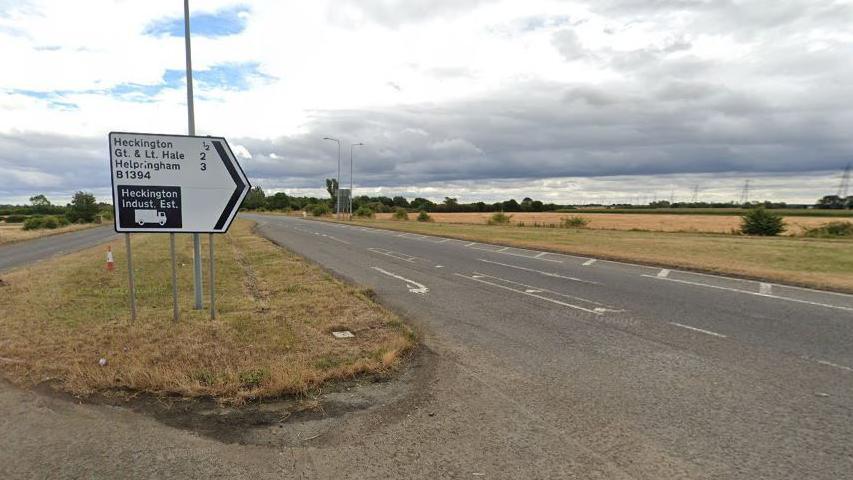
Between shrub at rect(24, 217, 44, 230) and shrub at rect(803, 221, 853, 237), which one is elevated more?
shrub at rect(803, 221, 853, 237)

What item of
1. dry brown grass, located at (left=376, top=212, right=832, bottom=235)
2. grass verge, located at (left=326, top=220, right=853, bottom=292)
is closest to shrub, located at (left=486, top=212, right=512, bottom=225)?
A: dry brown grass, located at (left=376, top=212, right=832, bottom=235)

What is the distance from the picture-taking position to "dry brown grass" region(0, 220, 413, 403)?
474cm

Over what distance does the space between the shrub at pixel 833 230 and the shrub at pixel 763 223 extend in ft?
5.07

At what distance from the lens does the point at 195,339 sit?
608cm

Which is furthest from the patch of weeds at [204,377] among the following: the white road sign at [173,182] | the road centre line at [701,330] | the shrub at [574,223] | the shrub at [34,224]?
the shrub at [34,224]

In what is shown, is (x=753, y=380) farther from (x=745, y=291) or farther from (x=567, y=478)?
(x=745, y=291)

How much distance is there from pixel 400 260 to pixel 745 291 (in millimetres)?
9388

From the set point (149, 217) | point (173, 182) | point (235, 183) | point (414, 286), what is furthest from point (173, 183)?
point (414, 286)

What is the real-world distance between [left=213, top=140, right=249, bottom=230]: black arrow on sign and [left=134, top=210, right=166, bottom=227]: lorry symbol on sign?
654 millimetres

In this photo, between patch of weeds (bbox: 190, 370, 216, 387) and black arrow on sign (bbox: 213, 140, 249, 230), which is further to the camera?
black arrow on sign (bbox: 213, 140, 249, 230)

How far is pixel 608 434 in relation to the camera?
12.5 ft

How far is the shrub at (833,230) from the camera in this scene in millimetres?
27016

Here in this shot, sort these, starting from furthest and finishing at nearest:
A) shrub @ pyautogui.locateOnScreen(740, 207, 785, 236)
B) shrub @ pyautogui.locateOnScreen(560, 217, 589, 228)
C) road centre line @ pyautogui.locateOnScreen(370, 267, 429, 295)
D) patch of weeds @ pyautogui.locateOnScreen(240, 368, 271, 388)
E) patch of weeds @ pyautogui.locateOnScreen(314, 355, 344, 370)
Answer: shrub @ pyautogui.locateOnScreen(560, 217, 589, 228) → shrub @ pyautogui.locateOnScreen(740, 207, 785, 236) → road centre line @ pyautogui.locateOnScreen(370, 267, 429, 295) → patch of weeds @ pyautogui.locateOnScreen(314, 355, 344, 370) → patch of weeds @ pyautogui.locateOnScreen(240, 368, 271, 388)

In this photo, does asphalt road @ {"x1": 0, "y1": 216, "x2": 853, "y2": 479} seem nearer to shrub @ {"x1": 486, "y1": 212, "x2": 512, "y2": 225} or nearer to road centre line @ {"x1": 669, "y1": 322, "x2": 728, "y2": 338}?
road centre line @ {"x1": 669, "y1": 322, "x2": 728, "y2": 338}
